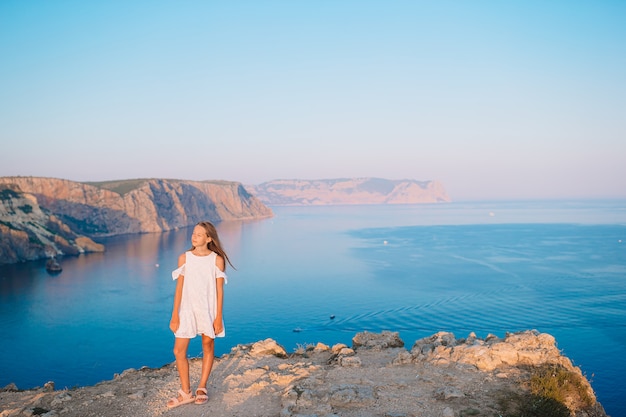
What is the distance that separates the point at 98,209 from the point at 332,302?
10003 cm

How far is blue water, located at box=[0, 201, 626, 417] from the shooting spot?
31516mm

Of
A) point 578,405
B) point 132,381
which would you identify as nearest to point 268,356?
point 132,381

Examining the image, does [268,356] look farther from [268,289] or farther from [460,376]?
[268,289]

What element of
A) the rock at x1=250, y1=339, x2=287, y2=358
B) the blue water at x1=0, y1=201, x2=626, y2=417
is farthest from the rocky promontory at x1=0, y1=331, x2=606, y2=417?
the blue water at x1=0, y1=201, x2=626, y2=417

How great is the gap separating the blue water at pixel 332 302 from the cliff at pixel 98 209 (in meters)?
7.26

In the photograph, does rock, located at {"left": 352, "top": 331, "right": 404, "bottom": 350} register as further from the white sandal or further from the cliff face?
the cliff face

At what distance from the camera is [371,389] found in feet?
24.1

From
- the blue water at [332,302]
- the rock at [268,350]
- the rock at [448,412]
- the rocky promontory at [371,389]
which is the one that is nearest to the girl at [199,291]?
the rocky promontory at [371,389]

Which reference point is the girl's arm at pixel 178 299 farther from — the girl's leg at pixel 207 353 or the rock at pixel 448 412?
the rock at pixel 448 412

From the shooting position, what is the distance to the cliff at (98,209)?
79.1 m

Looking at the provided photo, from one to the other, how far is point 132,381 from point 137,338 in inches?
1196

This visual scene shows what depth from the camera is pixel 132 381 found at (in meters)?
8.68

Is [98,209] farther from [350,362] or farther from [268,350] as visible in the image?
[350,362]

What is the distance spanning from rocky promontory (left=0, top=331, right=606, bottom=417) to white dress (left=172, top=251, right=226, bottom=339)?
117 centimetres
